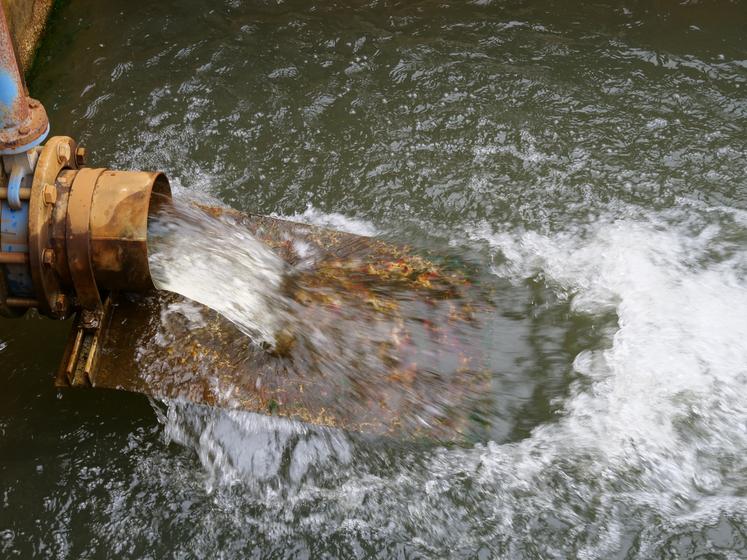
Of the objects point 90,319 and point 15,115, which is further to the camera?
point 90,319

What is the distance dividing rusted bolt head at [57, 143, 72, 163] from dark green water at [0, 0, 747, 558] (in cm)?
128

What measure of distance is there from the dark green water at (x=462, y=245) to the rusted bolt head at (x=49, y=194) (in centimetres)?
122

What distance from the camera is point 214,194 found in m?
4.71

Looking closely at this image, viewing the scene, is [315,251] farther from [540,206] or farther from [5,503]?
[5,503]

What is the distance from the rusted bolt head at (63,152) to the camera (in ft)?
10.3

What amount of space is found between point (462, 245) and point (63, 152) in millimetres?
2311

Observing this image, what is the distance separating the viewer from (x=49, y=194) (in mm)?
3014

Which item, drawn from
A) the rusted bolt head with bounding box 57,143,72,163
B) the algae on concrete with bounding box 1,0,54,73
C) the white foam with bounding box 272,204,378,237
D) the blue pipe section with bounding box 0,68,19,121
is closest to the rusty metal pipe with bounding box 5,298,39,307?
the rusted bolt head with bounding box 57,143,72,163

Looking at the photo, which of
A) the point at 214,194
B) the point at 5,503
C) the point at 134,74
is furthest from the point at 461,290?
the point at 134,74

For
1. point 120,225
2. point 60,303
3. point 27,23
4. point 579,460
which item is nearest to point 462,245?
point 579,460

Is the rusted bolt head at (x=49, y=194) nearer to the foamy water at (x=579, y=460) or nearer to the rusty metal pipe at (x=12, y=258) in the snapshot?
the rusty metal pipe at (x=12, y=258)

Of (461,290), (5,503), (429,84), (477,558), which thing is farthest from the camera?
(429,84)

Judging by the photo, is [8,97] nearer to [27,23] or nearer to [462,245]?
[462,245]

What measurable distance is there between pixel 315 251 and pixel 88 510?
1.76 meters
